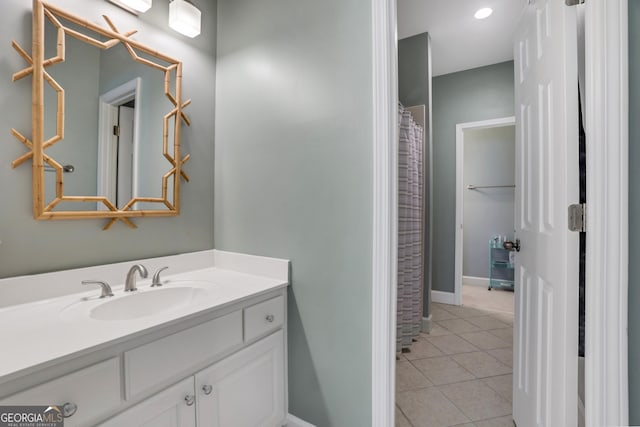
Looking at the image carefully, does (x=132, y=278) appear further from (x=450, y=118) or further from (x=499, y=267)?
(x=499, y=267)

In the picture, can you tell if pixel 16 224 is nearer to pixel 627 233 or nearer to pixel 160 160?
pixel 160 160

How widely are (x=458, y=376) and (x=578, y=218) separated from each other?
1504 mm

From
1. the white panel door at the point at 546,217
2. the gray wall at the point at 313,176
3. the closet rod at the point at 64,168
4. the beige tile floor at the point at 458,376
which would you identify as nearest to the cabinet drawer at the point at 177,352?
the gray wall at the point at 313,176

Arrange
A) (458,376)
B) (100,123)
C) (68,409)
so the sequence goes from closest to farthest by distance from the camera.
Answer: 1. (68,409)
2. (100,123)
3. (458,376)

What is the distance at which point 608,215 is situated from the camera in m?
0.90

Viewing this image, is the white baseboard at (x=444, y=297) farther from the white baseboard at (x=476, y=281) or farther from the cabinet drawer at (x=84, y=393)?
the cabinet drawer at (x=84, y=393)

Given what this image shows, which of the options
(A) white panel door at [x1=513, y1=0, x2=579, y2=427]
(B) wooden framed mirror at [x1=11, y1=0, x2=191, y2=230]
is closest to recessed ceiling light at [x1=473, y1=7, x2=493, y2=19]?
(A) white panel door at [x1=513, y1=0, x2=579, y2=427]

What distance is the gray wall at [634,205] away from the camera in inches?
34.7

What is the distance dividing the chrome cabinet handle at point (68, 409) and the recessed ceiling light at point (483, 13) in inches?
138

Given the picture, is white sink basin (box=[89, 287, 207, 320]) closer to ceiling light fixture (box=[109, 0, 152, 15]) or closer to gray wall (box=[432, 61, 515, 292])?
ceiling light fixture (box=[109, 0, 152, 15])

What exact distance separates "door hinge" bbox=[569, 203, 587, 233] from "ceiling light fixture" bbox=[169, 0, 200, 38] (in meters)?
1.91

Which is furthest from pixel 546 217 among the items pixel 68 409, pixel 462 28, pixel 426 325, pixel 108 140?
pixel 462 28

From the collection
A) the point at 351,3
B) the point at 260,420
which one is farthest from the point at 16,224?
the point at 351,3

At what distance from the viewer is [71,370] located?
0.78m
